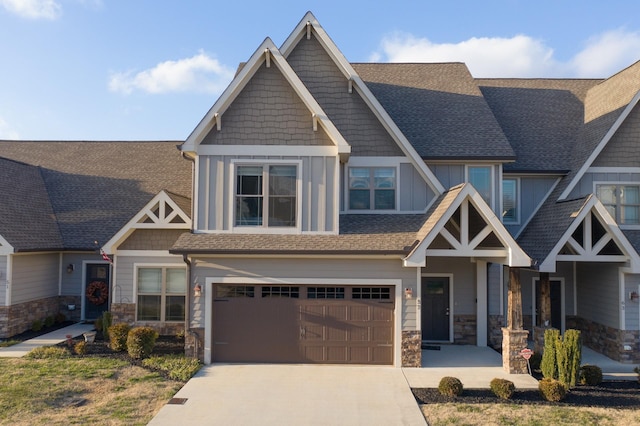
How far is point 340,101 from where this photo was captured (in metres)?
14.4

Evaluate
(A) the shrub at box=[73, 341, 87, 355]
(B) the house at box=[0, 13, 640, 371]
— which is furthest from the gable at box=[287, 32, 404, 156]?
(A) the shrub at box=[73, 341, 87, 355]

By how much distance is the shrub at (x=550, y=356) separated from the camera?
1064cm

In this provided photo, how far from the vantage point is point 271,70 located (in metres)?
12.8

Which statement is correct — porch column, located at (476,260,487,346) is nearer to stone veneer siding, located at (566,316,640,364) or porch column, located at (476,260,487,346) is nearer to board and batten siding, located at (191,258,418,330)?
stone veneer siding, located at (566,316,640,364)

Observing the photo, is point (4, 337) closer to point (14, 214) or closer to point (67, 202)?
point (14, 214)

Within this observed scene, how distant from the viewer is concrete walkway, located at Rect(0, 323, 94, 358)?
12695mm

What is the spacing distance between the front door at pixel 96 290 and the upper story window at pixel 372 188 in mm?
10011

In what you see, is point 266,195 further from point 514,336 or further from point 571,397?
point 571,397

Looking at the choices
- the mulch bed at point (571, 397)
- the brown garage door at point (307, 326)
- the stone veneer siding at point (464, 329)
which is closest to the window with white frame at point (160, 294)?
the brown garage door at point (307, 326)

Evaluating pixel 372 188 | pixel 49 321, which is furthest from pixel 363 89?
pixel 49 321

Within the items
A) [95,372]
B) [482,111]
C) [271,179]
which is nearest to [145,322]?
[95,372]

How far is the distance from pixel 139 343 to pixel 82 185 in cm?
988

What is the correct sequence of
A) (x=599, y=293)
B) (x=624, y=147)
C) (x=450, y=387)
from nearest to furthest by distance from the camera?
1. (x=450, y=387)
2. (x=599, y=293)
3. (x=624, y=147)

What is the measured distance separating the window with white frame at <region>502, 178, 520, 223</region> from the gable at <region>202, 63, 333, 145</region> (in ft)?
23.4
